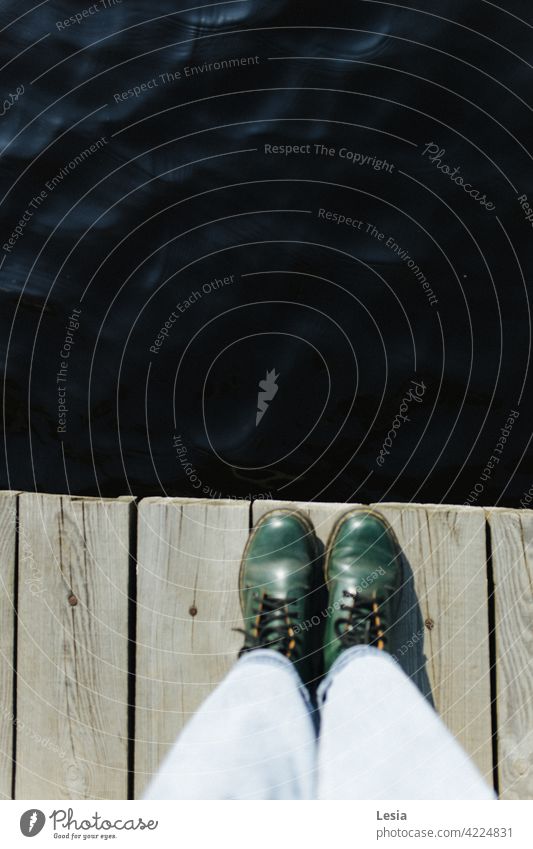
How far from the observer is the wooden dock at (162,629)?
1979 mm

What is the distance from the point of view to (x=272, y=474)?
2301 mm

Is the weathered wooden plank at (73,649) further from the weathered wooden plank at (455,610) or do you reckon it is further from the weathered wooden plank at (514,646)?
the weathered wooden plank at (514,646)

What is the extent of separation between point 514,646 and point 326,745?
1.67 feet

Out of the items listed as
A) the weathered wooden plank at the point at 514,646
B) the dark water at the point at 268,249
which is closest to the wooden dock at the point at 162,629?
the weathered wooden plank at the point at 514,646

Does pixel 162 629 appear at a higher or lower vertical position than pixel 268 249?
lower

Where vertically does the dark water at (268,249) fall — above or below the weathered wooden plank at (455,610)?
above

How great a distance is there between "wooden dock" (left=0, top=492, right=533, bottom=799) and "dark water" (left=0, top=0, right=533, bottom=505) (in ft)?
0.94

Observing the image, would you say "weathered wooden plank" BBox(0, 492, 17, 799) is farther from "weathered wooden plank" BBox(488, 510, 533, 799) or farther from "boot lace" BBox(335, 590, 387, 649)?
"weathered wooden plank" BBox(488, 510, 533, 799)

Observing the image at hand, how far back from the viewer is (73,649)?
203 cm

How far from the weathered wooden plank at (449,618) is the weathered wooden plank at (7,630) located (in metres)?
0.95

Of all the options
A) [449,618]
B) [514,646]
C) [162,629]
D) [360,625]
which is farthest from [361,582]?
[162,629]

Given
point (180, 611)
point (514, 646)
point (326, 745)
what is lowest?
point (326, 745)

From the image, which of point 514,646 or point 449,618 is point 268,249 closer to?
point 449,618

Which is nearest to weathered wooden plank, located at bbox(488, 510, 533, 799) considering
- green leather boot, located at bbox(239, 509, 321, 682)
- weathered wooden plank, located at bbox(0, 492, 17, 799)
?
green leather boot, located at bbox(239, 509, 321, 682)
